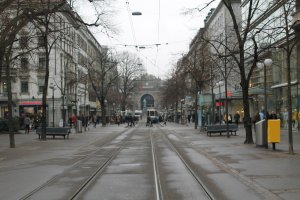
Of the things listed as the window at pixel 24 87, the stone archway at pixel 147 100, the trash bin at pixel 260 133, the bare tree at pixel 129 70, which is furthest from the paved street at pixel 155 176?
the stone archway at pixel 147 100

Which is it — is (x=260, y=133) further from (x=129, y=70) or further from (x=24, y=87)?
(x=129, y=70)

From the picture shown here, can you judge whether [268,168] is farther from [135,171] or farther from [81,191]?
[81,191]

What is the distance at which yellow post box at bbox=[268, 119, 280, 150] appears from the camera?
21.2 metres

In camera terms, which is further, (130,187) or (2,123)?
(2,123)

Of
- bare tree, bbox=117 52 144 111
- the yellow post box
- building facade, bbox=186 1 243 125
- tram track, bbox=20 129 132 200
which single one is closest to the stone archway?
bare tree, bbox=117 52 144 111

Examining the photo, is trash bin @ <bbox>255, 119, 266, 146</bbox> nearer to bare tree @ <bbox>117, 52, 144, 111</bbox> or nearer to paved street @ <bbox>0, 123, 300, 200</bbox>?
paved street @ <bbox>0, 123, 300, 200</bbox>

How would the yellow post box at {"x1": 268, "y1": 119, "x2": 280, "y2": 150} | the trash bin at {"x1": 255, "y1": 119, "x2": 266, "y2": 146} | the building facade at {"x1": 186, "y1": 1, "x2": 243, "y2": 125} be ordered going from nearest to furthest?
1. the yellow post box at {"x1": 268, "y1": 119, "x2": 280, "y2": 150}
2. the trash bin at {"x1": 255, "y1": 119, "x2": 266, "y2": 146}
3. the building facade at {"x1": 186, "y1": 1, "x2": 243, "y2": 125}

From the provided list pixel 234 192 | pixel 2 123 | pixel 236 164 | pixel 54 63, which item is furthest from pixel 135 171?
pixel 54 63

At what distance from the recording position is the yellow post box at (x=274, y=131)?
21.2 meters

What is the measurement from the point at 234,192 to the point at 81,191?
3464mm

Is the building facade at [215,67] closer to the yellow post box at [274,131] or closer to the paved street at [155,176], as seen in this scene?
the yellow post box at [274,131]

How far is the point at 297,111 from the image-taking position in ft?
130

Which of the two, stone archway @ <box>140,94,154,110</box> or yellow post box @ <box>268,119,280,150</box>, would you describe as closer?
yellow post box @ <box>268,119,280,150</box>

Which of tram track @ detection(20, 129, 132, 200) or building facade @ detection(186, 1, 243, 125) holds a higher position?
building facade @ detection(186, 1, 243, 125)
